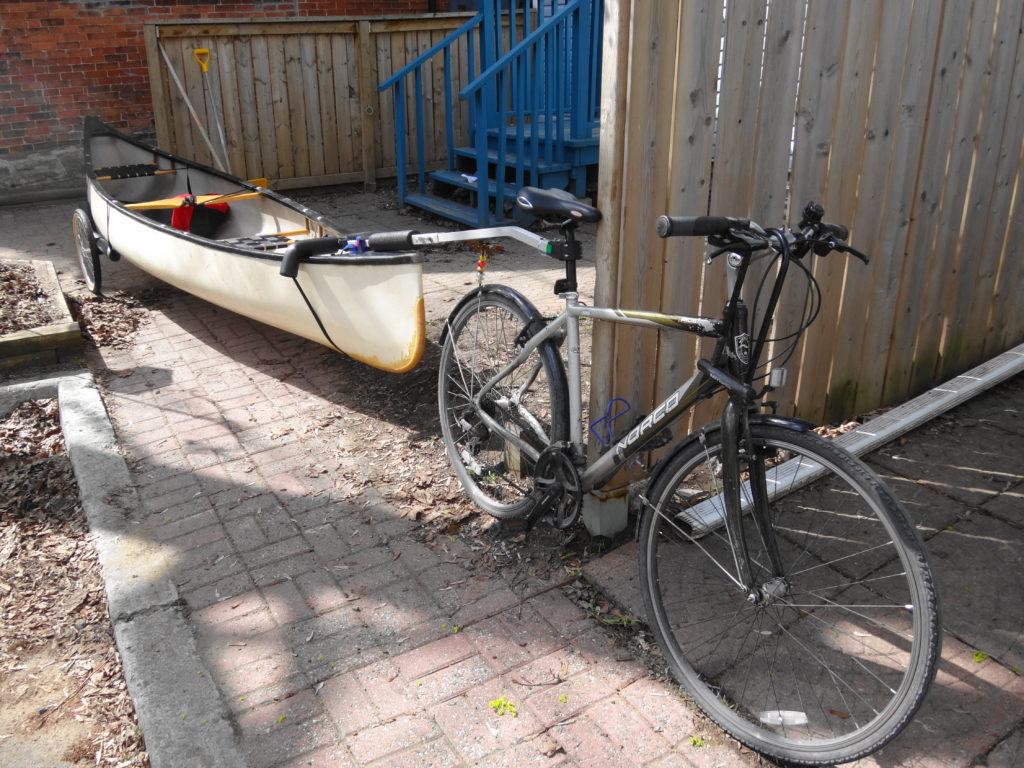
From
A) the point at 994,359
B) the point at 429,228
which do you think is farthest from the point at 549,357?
the point at 429,228

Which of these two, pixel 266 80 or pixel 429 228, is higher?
pixel 266 80

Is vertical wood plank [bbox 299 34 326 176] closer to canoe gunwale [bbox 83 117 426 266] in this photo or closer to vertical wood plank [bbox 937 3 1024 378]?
canoe gunwale [bbox 83 117 426 266]

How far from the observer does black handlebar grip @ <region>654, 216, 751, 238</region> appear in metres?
2.28

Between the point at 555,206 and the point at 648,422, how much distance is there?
2.52 ft

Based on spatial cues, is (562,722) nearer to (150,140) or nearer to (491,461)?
(491,461)

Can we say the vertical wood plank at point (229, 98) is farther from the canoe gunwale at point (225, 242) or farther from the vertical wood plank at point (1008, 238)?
the vertical wood plank at point (1008, 238)

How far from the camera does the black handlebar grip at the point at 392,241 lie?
3.43 m

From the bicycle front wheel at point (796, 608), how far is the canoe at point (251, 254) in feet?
5.53

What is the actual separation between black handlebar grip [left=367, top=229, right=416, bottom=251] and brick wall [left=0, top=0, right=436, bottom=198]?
820 centimetres

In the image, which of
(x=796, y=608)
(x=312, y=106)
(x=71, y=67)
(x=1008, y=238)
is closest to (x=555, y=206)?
(x=796, y=608)

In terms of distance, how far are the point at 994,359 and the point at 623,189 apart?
2.79 m

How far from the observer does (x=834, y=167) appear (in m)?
3.47

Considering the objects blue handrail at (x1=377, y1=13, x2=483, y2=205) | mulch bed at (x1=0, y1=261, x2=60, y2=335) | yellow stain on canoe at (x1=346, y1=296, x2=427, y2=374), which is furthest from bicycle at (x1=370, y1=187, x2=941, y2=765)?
blue handrail at (x1=377, y1=13, x2=483, y2=205)

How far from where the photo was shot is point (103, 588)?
3.30m
